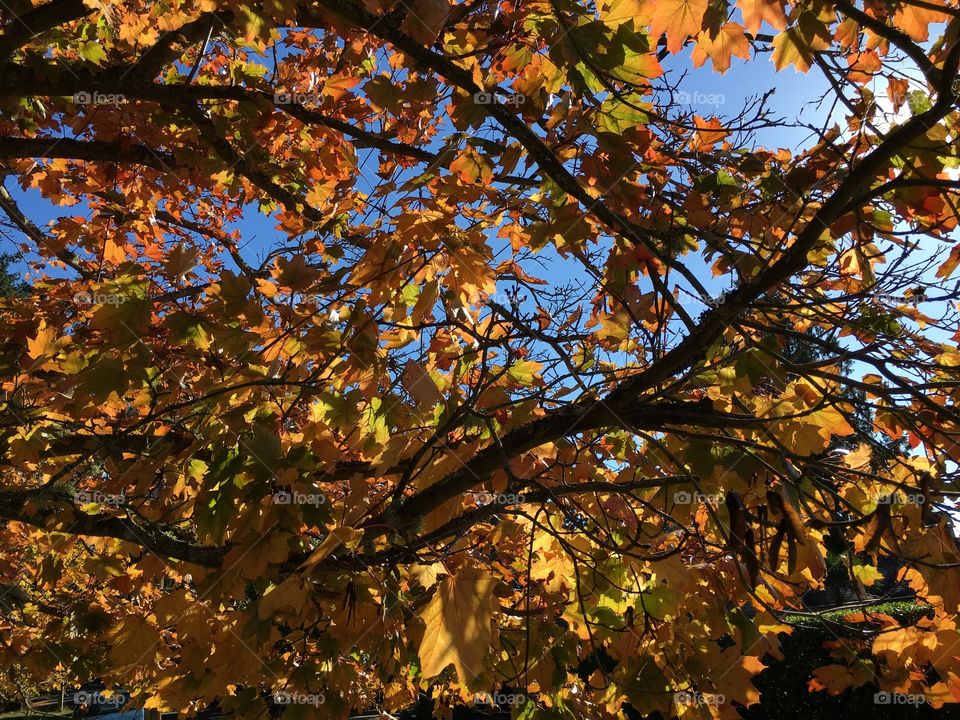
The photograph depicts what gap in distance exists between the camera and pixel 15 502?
2.78m

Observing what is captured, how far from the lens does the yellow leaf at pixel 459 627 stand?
155 centimetres

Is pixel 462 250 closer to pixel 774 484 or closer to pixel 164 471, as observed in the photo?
pixel 774 484

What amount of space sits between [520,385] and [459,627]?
137cm

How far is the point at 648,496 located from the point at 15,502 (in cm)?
311

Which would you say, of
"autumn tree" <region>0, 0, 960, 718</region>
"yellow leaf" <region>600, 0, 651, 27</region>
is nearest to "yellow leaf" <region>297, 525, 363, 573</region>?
"autumn tree" <region>0, 0, 960, 718</region>

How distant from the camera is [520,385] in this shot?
110 inches

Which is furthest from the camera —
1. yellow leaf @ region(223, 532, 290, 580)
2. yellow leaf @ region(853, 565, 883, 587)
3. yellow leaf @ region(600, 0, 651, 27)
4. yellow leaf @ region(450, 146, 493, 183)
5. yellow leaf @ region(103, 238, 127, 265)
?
yellow leaf @ region(103, 238, 127, 265)

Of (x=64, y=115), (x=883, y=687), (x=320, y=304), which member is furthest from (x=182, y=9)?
Result: (x=883, y=687)

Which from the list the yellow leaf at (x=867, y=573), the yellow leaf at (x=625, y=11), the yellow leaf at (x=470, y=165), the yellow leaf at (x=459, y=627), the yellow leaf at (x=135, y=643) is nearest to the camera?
the yellow leaf at (x=459, y=627)

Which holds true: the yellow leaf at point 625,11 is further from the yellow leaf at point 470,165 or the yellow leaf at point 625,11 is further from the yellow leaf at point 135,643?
the yellow leaf at point 135,643

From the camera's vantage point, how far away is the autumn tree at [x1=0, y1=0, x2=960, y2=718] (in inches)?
78.5

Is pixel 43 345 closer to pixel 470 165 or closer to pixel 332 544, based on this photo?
pixel 332 544

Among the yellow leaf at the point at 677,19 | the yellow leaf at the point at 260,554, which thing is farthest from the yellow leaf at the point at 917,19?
the yellow leaf at the point at 260,554

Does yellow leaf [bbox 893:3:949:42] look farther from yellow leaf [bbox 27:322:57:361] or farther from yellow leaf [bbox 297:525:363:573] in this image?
yellow leaf [bbox 27:322:57:361]
